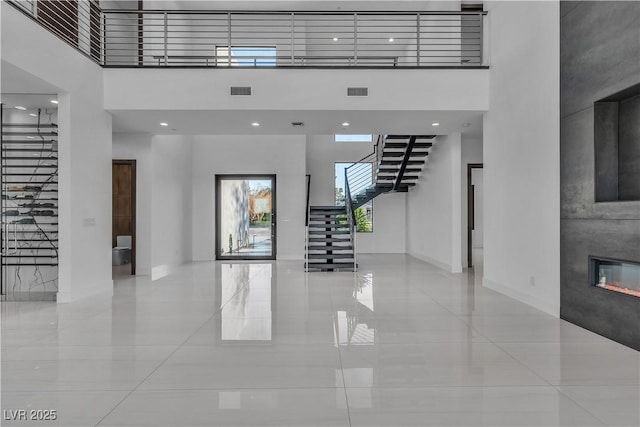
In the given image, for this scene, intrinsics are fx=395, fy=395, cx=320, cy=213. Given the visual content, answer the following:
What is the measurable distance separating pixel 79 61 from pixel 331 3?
6391 mm

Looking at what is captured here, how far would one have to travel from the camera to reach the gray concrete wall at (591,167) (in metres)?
3.64

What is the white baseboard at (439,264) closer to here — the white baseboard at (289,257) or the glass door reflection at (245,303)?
the white baseboard at (289,257)

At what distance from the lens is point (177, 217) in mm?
10000

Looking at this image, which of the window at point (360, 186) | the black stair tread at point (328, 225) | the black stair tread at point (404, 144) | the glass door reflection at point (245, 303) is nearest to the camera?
the glass door reflection at point (245, 303)

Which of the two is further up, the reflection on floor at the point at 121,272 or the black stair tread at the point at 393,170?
the black stair tread at the point at 393,170

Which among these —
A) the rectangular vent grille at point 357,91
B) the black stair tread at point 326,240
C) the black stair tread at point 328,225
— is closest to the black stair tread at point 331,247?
the black stair tread at point 326,240

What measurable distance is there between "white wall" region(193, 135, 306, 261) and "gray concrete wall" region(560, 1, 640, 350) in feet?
24.5

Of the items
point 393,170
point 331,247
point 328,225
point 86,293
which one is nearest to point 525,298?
point 331,247

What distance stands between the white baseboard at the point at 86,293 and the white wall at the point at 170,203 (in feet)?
4.86

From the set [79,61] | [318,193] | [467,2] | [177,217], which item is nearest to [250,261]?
[177,217]

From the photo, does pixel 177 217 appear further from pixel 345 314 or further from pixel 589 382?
pixel 589 382

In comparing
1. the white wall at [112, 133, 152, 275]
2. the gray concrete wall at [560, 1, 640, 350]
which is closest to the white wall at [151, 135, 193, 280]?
the white wall at [112, 133, 152, 275]

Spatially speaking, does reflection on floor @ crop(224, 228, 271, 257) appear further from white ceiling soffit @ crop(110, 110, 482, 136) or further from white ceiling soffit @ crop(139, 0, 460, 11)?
white ceiling soffit @ crop(139, 0, 460, 11)

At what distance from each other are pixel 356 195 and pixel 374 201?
3.55ft
